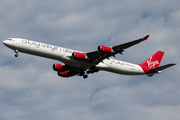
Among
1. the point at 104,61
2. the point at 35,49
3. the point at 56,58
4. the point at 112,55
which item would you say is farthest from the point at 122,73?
the point at 35,49

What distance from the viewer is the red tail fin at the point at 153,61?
2236 inches

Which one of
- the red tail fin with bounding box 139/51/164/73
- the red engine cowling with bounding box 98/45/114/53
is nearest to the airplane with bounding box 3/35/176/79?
the red engine cowling with bounding box 98/45/114/53

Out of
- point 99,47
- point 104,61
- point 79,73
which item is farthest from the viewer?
point 79,73

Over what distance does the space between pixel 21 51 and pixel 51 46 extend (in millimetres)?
5054

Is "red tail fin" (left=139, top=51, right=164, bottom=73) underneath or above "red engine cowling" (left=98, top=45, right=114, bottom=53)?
above

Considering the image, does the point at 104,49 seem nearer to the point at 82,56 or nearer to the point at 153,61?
the point at 82,56

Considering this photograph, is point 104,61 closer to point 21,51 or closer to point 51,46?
point 51,46

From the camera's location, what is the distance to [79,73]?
54.6 m

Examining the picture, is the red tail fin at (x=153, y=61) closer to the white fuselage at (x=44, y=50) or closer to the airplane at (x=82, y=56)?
the airplane at (x=82, y=56)

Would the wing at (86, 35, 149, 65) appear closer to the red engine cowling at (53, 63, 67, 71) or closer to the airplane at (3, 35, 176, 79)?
the airplane at (3, 35, 176, 79)

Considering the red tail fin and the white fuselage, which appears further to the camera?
the red tail fin

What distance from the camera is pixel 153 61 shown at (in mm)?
58750

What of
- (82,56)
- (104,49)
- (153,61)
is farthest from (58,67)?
(153,61)

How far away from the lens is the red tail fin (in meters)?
56.8
